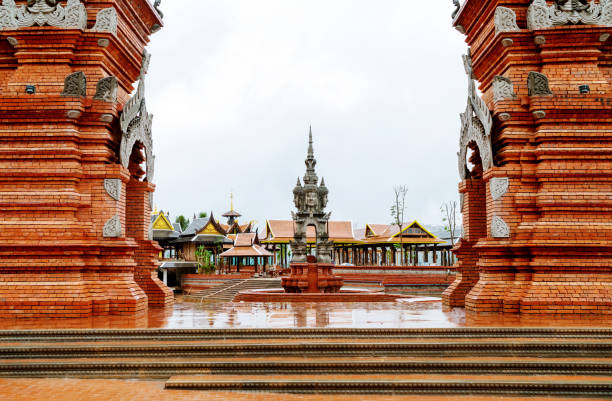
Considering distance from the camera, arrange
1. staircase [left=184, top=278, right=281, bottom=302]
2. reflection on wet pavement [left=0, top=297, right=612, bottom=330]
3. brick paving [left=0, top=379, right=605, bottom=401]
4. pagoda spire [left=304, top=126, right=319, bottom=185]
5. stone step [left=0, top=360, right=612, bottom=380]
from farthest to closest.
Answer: staircase [left=184, top=278, right=281, bottom=302], pagoda spire [left=304, top=126, right=319, bottom=185], reflection on wet pavement [left=0, top=297, right=612, bottom=330], stone step [left=0, top=360, right=612, bottom=380], brick paving [left=0, top=379, right=605, bottom=401]

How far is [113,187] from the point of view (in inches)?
377

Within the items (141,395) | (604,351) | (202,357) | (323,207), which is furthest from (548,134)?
(323,207)

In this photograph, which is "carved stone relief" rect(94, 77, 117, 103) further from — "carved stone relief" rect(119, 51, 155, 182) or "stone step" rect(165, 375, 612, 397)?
"stone step" rect(165, 375, 612, 397)

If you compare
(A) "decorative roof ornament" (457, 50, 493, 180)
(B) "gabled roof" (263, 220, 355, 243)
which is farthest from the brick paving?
(B) "gabled roof" (263, 220, 355, 243)

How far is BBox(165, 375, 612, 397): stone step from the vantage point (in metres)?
5.89

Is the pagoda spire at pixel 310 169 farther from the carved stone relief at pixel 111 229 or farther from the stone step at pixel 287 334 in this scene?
the stone step at pixel 287 334

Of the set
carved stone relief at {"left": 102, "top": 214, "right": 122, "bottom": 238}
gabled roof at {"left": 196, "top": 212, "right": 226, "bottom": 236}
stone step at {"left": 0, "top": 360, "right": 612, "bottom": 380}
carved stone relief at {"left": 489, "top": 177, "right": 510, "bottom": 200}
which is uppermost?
gabled roof at {"left": 196, "top": 212, "right": 226, "bottom": 236}

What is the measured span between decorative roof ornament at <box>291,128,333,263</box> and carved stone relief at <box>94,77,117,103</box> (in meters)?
16.0

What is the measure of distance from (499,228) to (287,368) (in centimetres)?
503

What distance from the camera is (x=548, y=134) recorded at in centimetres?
946

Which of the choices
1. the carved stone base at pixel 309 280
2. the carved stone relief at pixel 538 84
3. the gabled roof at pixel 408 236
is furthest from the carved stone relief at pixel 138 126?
the gabled roof at pixel 408 236

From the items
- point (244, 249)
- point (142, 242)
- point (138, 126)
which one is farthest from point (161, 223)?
point (138, 126)

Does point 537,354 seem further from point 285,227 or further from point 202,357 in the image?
point 285,227

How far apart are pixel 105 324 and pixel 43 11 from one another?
5.84 meters
